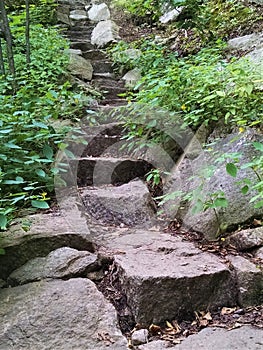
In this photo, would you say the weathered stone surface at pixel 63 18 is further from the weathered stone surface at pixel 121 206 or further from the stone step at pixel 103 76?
the weathered stone surface at pixel 121 206

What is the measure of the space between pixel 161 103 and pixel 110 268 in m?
1.81

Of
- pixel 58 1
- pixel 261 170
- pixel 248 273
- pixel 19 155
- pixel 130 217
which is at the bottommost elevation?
pixel 130 217

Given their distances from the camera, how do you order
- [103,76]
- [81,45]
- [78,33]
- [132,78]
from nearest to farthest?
[132,78], [103,76], [81,45], [78,33]

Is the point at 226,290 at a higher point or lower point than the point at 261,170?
lower

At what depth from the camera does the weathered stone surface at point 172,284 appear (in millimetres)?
1649

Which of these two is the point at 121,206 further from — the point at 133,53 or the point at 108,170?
the point at 133,53

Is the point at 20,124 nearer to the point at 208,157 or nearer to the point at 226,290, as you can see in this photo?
the point at 208,157

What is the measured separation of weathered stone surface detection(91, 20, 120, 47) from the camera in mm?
6946

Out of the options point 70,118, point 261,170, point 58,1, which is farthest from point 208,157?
point 58,1

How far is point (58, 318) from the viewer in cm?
159

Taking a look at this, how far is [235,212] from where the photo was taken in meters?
2.16

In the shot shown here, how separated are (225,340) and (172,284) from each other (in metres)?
0.34

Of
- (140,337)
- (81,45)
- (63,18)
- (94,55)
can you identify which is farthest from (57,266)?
(63,18)

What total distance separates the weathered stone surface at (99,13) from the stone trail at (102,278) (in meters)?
7.38
